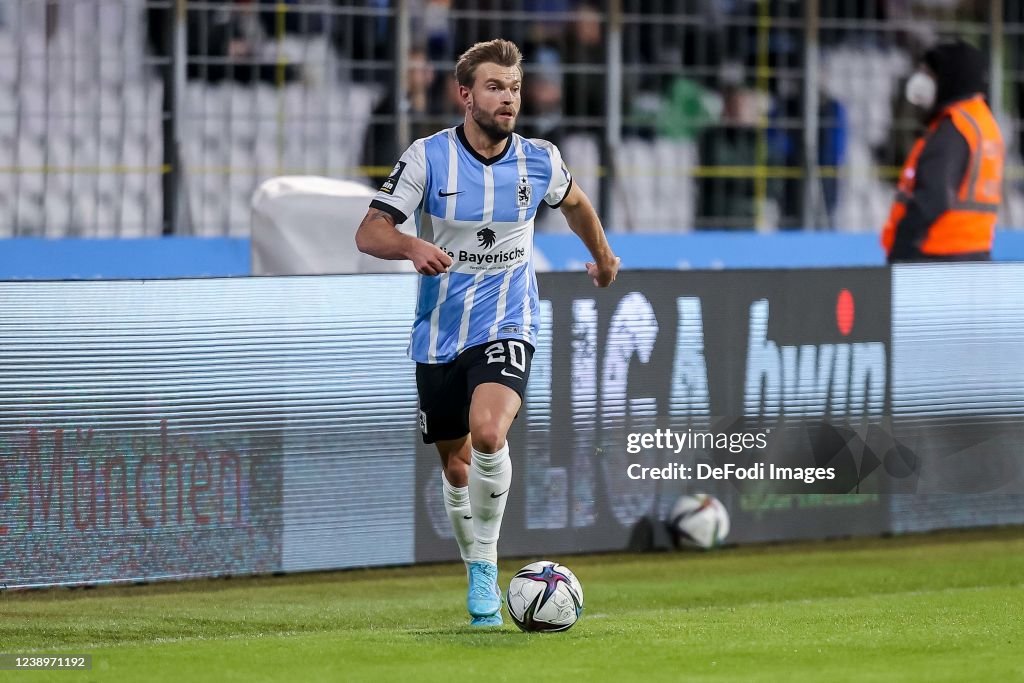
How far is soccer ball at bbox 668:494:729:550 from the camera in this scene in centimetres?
869

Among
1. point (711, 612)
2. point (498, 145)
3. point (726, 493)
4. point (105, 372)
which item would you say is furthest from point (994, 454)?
point (105, 372)

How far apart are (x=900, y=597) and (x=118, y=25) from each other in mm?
6994

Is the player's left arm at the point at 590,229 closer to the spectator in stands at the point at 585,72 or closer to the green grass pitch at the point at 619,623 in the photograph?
the green grass pitch at the point at 619,623

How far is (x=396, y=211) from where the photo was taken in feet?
20.4

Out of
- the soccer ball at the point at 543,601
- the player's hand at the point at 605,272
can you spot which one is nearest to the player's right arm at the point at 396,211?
the player's hand at the point at 605,272

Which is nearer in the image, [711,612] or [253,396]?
[711,612]

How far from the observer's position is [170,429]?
7660 millimetres

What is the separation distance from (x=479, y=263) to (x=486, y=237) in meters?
0.10

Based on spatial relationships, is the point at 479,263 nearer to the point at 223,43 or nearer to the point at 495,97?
the point at 495,97

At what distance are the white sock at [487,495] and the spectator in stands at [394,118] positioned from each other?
656 cm

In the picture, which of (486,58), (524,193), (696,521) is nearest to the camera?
(486,58)

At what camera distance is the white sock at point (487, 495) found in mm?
6277

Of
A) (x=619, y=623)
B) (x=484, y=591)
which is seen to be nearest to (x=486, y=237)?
(x=484, y=591)

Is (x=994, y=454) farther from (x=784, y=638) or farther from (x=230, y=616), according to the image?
(x=230, y=616)
